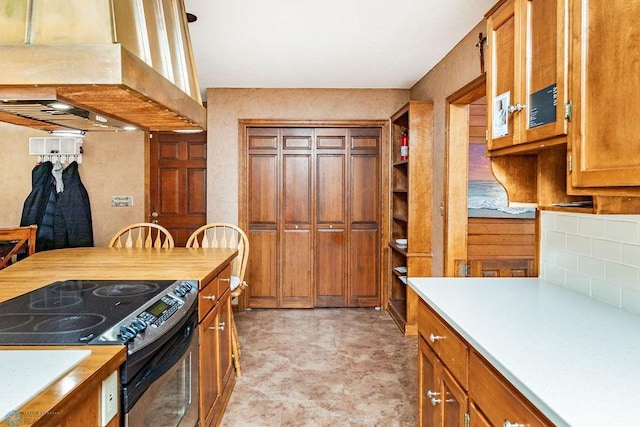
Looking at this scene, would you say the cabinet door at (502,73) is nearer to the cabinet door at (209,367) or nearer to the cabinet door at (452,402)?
the cabinet door at (452,402)

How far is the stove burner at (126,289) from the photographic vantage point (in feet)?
5.48

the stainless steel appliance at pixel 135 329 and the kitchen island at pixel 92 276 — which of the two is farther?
the stainless steel appliance at pixel 135 329

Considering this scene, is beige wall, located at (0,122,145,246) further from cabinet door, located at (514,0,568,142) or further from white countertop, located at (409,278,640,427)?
cabinet door, located at (514,0,568,142)

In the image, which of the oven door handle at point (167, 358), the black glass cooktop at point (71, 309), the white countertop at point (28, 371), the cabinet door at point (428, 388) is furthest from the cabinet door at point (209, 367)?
the cabinet door at point (428, 388)

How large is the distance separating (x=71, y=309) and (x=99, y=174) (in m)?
3.57

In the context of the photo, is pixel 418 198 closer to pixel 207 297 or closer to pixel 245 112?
pixel 245 112

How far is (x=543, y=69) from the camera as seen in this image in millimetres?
1419

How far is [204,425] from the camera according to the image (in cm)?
200

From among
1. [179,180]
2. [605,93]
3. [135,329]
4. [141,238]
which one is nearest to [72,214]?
[179,180]

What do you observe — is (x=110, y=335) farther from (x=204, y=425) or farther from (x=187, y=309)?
(x=204, y=425)

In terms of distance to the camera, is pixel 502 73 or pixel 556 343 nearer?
pixel 556 343

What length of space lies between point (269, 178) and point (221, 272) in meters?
2.26

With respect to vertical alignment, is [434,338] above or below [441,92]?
below

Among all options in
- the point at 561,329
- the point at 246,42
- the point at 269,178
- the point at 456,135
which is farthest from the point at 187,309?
the point at 269,178
